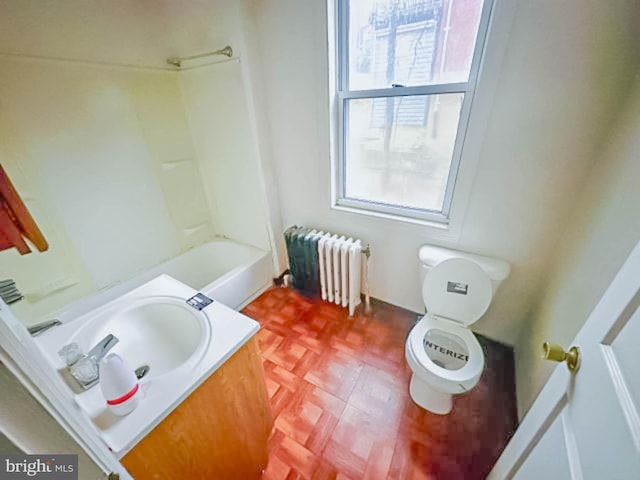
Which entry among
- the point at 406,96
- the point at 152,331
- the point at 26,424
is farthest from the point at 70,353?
the point at 406,96

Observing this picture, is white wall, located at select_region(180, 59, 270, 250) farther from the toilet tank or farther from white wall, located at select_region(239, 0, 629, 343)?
the toilet tank

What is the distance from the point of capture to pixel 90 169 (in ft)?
5.48

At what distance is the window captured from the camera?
1.24 meters

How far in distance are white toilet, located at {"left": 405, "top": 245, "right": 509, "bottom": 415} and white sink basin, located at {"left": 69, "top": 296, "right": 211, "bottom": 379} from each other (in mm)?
1045

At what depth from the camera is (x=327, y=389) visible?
1.46 metres

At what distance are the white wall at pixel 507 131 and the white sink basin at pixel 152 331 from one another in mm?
1219

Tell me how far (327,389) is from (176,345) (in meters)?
0.88

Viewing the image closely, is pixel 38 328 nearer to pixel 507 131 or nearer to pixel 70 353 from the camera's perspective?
pixel 70 353

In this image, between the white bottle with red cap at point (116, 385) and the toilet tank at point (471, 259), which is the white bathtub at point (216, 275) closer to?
the white bottle with red cap at point (116, 385)

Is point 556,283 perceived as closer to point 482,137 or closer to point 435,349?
point 435,349

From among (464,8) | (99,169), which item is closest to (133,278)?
(99,169)

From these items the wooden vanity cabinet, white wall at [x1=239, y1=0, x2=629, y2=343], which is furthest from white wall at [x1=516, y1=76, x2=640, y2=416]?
the wooden vanity cabinet

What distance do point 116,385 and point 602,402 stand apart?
1.08m

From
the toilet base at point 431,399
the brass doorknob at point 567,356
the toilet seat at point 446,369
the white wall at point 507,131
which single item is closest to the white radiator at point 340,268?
the white wall at point 507,131
